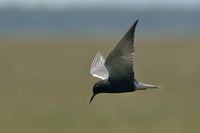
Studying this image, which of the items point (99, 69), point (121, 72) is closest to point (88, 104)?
point (99, 69)

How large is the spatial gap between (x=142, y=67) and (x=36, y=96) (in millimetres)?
12180

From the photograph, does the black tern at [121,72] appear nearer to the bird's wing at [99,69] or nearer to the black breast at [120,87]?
the black breast at [120,87]

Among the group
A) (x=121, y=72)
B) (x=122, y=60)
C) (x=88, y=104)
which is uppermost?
(x=122, y=60)

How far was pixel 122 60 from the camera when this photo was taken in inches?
275

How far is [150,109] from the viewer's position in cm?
1873

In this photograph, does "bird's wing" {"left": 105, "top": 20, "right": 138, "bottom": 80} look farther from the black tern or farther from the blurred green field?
the blurred green field

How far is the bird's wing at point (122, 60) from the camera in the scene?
Result: 270 inches

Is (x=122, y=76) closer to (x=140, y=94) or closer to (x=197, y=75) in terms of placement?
(x=140, y=94)

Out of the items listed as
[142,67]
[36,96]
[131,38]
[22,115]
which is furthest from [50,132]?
[142,67]

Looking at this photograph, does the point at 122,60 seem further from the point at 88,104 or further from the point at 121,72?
the point at 88,104

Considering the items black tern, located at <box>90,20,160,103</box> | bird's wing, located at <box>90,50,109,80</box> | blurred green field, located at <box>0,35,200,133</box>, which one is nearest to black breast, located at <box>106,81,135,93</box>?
black tern, located at <box>90,20,160,103</box>

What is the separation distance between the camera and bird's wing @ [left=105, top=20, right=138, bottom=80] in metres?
6.85

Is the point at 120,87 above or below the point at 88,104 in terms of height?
above

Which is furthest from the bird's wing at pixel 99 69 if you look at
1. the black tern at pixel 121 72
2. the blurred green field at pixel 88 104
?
the blurred green field at pixel 88 104
